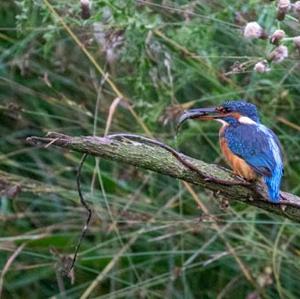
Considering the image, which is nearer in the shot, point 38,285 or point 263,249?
point 263,249

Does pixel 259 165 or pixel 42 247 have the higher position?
pixel 259 165

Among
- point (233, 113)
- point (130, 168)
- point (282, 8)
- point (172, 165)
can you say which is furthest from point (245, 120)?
point (130, 168)

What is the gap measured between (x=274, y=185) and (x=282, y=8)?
1.51 ft

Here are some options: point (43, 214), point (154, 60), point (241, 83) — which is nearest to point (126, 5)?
point (154, 60)

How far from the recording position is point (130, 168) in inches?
143

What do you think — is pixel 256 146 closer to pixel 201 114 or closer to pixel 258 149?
pixel 258 149

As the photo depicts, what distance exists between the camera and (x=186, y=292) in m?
3.40

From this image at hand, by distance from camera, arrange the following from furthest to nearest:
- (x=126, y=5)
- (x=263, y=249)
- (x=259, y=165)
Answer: (x=263, y=249)
(x=126, y=5)
(x=259, y=165)

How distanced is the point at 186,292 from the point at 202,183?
130 cm

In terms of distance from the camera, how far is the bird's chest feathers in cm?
236

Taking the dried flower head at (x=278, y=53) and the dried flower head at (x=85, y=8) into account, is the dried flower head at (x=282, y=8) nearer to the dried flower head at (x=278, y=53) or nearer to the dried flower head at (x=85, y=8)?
the dried flower head at (x=278, y=53)

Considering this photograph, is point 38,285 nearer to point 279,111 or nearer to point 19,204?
point 19,204

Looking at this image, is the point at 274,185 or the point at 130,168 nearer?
the point at 274,185

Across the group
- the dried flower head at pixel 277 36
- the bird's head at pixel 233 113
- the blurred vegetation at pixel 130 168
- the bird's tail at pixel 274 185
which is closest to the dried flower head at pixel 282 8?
the dried flower head at pixel 277 36
